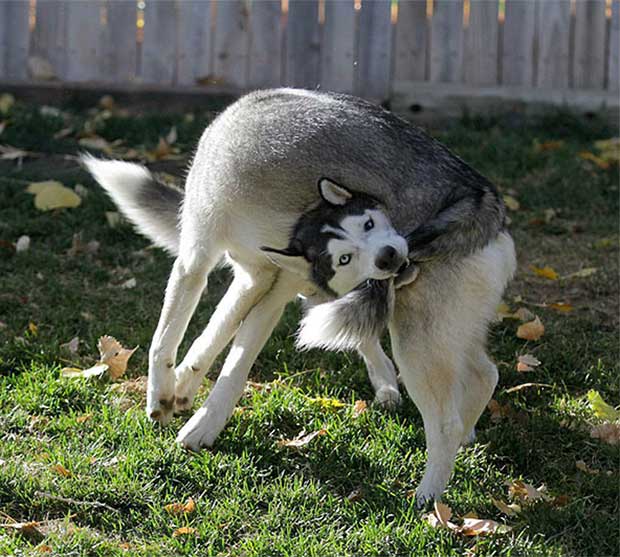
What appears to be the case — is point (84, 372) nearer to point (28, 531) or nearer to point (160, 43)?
point (28, 531)

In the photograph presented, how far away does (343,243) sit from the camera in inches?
159

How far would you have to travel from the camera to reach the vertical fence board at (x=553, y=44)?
8.11 metres

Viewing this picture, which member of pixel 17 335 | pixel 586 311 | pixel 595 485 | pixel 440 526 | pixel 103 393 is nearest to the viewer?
pixel 440 526

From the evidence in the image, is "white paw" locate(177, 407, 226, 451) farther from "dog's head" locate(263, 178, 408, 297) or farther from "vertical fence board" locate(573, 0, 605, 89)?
"vertical fence board" locate(573, 0, 605, 89)

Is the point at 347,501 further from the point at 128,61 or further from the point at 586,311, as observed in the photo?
the point at 128,61

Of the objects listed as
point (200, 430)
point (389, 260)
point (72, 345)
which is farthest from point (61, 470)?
point (389, 260)

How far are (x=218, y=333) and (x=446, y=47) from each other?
4.20 meters

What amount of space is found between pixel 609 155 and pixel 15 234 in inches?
155

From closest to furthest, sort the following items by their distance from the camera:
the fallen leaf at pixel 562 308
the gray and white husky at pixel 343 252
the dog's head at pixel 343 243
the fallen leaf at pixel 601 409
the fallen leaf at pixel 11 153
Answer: the dog's head at pixel 343 243 → the gray and white husky at pixel 343 252 → the fallen leaf at pixel 601 409 → the fallen leaf at pixel 562 308 → the fallen leaf at pixel 11 153

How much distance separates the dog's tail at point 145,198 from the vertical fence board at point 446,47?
3.58 m

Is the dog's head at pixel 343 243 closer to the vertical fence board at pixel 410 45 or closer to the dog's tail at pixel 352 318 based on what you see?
the dog's tail at pixel 352 318

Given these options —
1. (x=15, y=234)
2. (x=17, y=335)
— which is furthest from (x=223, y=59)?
(x=17, y=335)

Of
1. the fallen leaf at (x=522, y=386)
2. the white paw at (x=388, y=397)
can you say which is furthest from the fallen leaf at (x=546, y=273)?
the white paw at (x=388, y=397)

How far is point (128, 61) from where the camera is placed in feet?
27.0
